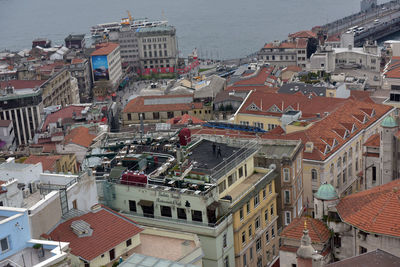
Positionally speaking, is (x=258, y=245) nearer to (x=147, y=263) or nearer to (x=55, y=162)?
(x=147, y=263)

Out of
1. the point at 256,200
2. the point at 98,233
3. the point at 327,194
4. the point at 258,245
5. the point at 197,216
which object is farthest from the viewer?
the point at 258,245

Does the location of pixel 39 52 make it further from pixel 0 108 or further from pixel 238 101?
pixel 238 101

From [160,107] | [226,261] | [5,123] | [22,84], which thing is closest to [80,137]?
[5,123]

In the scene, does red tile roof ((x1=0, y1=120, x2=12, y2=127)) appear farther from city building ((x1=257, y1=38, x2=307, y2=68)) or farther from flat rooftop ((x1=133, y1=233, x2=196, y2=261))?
city building ((x1=257, y1=38, x2=307, y2=68))

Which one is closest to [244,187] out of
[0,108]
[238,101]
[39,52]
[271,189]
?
[271,189]

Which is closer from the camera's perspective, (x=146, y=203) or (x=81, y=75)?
(x=146, y=203)

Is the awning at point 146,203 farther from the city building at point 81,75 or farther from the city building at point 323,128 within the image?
the city building at point 81,75

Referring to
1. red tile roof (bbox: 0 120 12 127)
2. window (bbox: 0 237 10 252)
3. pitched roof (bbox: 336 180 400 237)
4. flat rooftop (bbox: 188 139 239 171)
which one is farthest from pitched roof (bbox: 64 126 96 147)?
window (bbox: 0 237 10 252)
